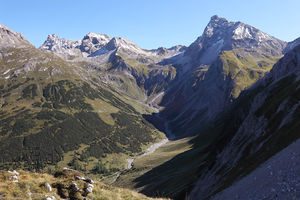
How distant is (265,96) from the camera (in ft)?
291

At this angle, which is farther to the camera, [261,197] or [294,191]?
[261,197]

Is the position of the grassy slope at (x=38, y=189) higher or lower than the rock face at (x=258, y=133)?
higher

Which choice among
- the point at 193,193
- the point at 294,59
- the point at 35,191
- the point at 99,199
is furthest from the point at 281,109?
the point at 294,59

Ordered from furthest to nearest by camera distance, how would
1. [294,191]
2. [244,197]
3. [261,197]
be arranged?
[244,197] → [261,197] → [294,191]

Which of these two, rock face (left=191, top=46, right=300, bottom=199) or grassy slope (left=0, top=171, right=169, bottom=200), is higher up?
grassy slope (left=0, top=171, right=169, bottom=200)

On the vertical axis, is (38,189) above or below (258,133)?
above

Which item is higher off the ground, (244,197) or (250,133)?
(244,197)

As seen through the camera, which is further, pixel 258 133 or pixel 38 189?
pixel 258 133

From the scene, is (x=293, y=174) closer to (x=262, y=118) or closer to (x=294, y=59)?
(x=262, y=118)

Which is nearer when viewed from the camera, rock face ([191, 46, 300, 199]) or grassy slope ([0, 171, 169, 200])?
grassy slope ([0, 171, 169, 200])

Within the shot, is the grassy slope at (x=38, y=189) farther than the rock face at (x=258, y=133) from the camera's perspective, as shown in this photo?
No

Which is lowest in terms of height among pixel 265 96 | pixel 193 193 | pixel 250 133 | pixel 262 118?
pixel 193 193

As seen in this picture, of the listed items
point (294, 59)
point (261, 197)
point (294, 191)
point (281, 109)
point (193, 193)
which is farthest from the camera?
point (294, 59)

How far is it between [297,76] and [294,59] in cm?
4625
